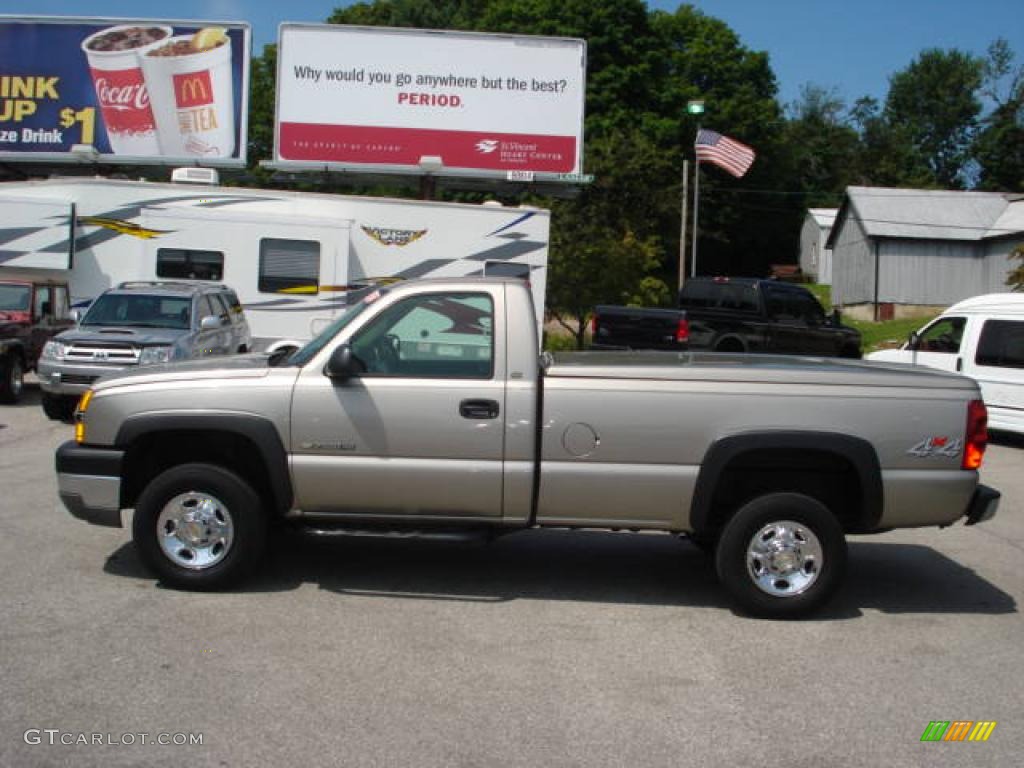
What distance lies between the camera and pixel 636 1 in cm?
5053

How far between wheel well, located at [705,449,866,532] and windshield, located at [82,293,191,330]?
9193mm

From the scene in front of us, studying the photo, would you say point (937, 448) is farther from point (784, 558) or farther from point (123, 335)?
point (123, 335)

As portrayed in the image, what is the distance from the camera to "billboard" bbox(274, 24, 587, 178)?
22.7m

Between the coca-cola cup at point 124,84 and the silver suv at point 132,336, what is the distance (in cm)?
973

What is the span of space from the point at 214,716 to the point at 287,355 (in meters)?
2.69

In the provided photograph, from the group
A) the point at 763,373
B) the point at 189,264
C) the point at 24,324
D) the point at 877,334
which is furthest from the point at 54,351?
the point at 877,334

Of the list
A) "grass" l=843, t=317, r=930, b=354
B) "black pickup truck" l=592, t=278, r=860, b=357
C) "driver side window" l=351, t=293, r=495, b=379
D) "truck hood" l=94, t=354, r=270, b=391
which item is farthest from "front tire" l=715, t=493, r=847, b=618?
"grass" l=843, t=317, r=930, b=354

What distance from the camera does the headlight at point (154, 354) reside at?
12836 mm

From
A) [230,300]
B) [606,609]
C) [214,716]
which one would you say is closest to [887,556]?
[606,609]

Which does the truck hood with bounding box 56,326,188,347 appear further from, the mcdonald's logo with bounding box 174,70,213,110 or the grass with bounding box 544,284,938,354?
the grass with bounding box 544,284,938,354

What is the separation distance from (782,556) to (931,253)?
3983 cm

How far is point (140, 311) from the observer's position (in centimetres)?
1388

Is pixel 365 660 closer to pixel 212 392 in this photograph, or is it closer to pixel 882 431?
pixel 212 392

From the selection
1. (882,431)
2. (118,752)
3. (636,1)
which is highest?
(636,1)
